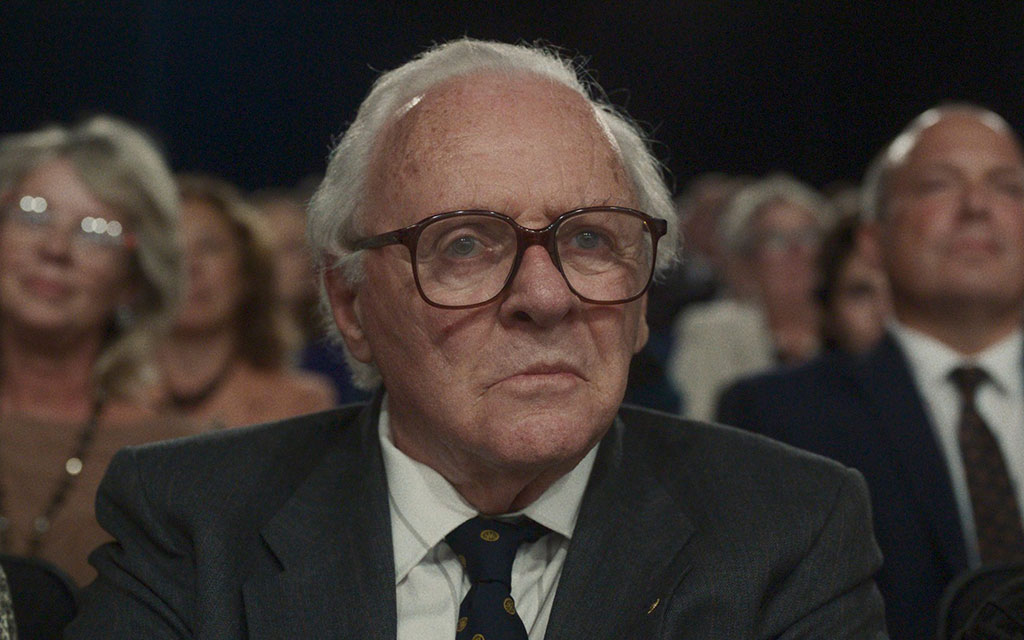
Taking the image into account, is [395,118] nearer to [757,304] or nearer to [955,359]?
[955,359]

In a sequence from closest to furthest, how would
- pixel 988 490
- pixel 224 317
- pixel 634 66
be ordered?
pixel 988 490
pixel 224 317
pixel 634 66

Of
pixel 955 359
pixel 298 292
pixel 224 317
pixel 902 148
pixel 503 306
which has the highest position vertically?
pixel 503 306

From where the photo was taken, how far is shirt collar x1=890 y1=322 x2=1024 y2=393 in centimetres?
263

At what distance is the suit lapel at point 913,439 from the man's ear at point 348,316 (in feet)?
4.20

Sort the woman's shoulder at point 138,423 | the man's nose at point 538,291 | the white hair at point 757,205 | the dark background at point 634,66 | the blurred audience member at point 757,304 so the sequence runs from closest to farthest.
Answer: the man's nose at point 538,291 → the woman's shoulder at point 138,423 → the blurred audience member at point 757,304 → the white hair at point 757,205 → the dark background at point 634,66

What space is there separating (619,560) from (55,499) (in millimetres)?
1630

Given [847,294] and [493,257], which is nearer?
[493,257]

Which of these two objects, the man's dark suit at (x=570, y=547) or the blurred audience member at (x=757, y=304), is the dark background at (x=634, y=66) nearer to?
the blurred audience member at (x=757, y=304)

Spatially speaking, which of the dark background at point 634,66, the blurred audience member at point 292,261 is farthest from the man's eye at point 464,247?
the dark background at point 634,66

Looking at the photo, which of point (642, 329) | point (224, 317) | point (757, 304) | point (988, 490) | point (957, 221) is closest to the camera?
point (642, 329)

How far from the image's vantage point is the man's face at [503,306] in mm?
1479

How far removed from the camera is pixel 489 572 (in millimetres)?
1561

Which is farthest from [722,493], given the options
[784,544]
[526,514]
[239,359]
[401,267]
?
[239,359]

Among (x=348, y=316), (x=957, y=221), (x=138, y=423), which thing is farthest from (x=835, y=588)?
(x=138, y=423)
